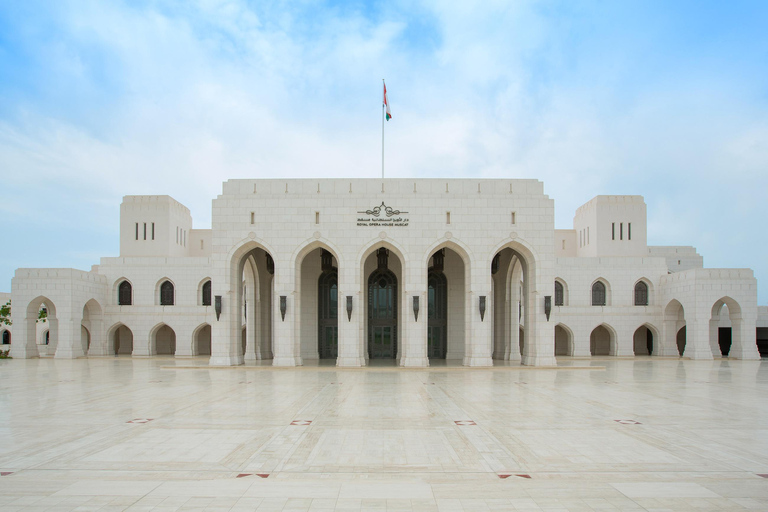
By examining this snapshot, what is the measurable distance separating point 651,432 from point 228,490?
7499mm

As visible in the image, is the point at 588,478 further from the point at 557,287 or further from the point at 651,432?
the point at 557,287

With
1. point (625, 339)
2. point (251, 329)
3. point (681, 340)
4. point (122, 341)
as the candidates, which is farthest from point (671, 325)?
point (122, 341)

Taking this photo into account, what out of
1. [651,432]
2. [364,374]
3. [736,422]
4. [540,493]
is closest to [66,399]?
[364,374]

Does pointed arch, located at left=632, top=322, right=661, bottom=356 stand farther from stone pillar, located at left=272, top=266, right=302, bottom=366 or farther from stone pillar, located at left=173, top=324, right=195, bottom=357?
stone pillar, located at left=173, top=324, right=195, bottom=357

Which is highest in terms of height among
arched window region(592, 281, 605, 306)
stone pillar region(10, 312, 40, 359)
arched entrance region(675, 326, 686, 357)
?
arched window region(592, 281, 605, 306)

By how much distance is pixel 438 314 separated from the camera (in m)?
31.9

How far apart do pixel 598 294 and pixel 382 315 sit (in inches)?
616

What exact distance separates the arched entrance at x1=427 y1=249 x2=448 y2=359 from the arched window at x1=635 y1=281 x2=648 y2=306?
14.3 meters

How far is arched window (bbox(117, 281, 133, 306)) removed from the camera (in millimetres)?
37469

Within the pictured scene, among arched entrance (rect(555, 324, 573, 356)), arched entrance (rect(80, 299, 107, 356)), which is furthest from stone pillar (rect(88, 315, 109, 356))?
arched entrance (rect(555, 324, 573, 356))

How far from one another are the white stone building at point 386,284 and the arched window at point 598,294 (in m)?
0.07

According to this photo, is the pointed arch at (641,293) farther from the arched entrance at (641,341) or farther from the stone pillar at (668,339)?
the stone pillar at (668,339)

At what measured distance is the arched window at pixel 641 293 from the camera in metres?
36.9

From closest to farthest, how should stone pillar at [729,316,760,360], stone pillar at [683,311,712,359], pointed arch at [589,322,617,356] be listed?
1. stone pillar at [683,311,712,359]
2. stone pillar at [729,316,760,360]
3. pointed arch at [589,322,617,356]
